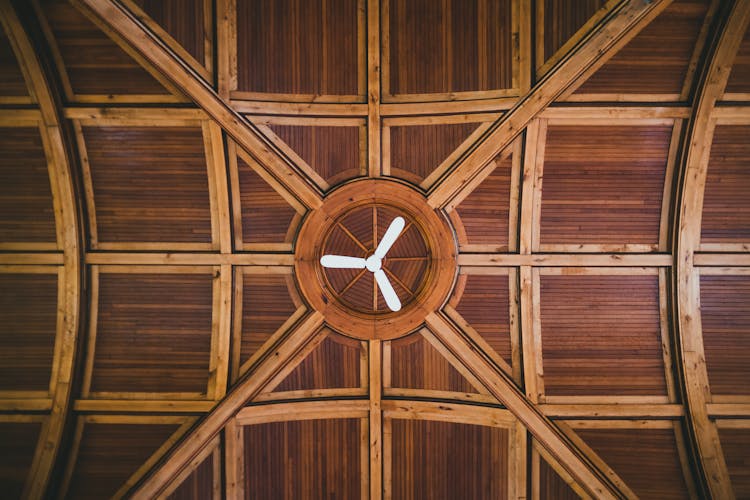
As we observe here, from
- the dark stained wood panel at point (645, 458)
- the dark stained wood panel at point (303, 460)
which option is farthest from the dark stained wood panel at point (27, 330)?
the dark stained wood panel at point (645, 458)

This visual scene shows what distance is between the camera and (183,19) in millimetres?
7465

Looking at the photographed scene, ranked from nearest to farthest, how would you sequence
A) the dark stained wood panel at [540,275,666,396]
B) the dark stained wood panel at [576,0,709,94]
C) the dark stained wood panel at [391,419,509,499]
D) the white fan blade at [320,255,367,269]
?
the white fan blade at [320,255,367,269] → the dark stained wood panel at [576,0,709,94] → the dark stained wood panel at [540,275,666,396] → the dark stained wood panel at [391,419,509,499]

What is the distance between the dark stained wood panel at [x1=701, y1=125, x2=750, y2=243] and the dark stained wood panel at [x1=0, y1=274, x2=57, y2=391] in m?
11.6

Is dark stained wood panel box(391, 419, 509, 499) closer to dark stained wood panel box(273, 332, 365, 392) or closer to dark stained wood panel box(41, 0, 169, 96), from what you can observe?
dark stained wood panel box(273, 332, 365, 392)

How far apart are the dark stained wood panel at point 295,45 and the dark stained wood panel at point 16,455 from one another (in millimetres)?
7114

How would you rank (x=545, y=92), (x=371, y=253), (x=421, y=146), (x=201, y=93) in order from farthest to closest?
(x=371, y=253) < (x=421, y=146) < (x=201, y=93) < (x=545, y=92)

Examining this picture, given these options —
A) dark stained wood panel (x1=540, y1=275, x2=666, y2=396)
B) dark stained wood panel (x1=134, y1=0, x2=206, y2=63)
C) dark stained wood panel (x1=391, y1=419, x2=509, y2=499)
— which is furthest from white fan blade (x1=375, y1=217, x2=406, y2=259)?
dark stained wood panel (x1=134, y1=0, x2=206, y2=63)

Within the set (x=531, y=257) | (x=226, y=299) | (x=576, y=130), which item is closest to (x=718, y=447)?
(x=531, y=257)

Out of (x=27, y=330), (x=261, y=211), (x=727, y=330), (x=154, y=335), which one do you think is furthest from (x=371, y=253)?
(x=727, y=330)

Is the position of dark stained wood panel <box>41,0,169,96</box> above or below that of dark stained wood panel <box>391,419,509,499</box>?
above

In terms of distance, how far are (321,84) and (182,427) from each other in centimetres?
653

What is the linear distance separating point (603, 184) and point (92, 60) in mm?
8888

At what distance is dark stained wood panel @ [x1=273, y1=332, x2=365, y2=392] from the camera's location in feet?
28.0

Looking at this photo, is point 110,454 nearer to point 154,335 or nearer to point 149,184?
point 154,335
